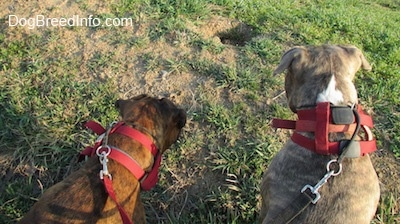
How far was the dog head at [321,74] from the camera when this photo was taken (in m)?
2.85

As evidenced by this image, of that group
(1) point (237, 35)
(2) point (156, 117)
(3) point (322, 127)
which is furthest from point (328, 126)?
(1) point (237, 35)

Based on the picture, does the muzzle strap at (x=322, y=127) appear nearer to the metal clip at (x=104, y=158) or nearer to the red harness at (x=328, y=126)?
the red harness at (x=328, y=126)

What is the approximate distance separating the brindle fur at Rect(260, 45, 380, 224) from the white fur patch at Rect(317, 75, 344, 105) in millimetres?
32

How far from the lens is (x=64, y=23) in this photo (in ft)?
16.4

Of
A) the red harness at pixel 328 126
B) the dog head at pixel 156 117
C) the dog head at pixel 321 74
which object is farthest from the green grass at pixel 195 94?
the red harness at pixel 328 126

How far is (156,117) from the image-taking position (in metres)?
3.22

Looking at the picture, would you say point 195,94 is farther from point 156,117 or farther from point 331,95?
point 331,95

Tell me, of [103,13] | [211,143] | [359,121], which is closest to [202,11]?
[103,13]

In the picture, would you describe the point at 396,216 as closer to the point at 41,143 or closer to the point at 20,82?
the point at 41,143

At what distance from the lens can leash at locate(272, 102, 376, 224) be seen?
258cm

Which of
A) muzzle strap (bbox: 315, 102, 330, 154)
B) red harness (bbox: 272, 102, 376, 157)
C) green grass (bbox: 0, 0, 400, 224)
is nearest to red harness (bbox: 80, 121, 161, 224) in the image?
green grass (bbox: 0, 0, 400, 224)

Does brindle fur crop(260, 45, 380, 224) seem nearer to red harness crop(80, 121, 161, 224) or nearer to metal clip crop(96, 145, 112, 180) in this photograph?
red harness crop(80, 121, 161, 224)

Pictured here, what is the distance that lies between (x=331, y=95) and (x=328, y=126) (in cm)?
34

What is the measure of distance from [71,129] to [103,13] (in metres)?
1.79
